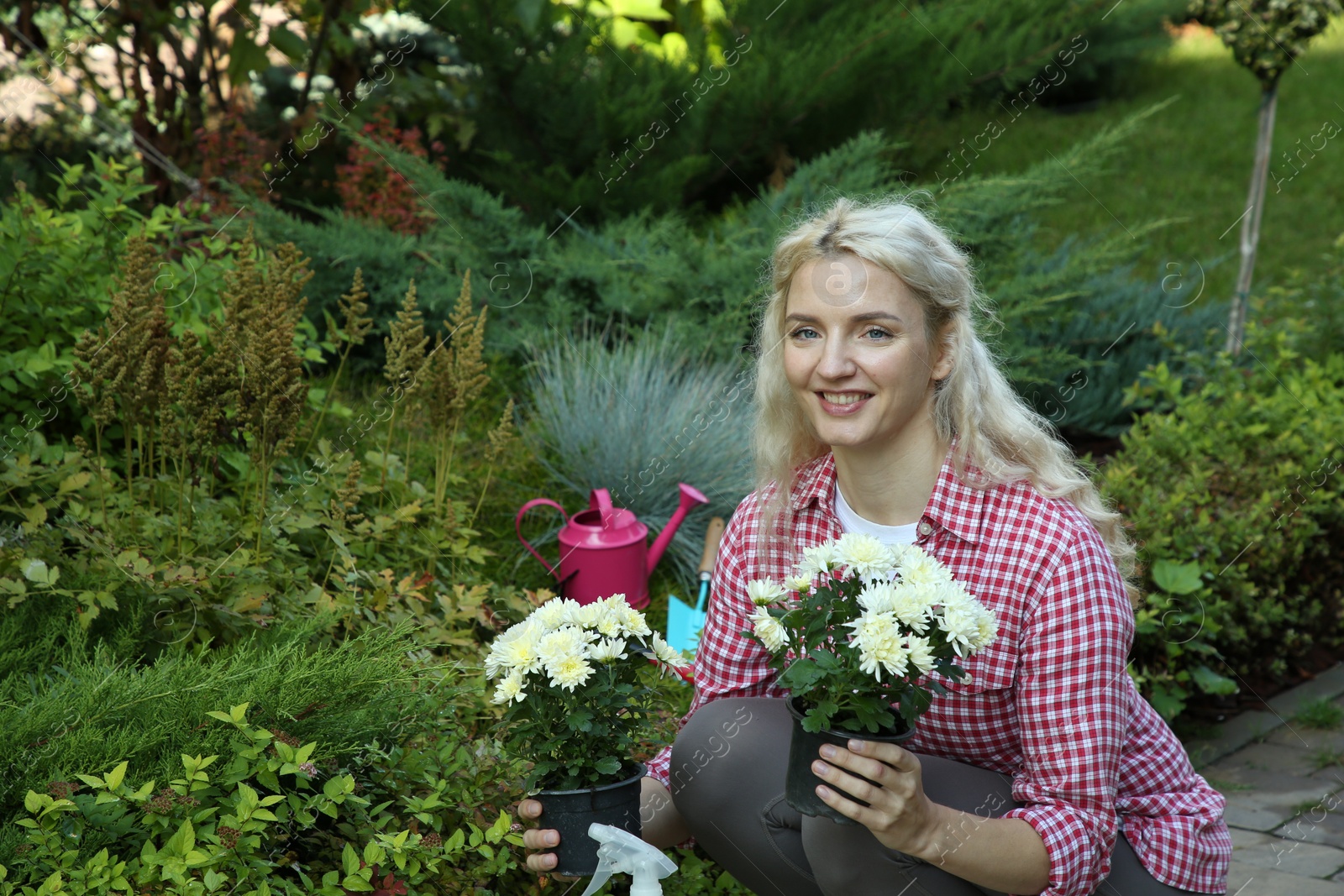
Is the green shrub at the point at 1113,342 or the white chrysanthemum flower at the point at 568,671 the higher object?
the white chrysanthemum flower at the point at 568,671

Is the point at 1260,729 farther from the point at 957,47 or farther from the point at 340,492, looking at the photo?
the point at 957,47

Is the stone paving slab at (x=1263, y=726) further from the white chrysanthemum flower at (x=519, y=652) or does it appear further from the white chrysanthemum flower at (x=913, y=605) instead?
the white chrysanthemum flower at (x=519, y=652)

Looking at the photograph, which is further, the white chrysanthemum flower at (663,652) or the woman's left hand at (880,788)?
the white chrysanthemum flower at (663,652)

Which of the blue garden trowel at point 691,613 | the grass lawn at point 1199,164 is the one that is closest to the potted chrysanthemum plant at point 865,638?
the blue garden trowel at point 691,613

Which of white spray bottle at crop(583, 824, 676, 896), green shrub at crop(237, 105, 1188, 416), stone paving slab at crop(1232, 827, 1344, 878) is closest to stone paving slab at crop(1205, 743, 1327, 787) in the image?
stone paving slab at crop(1232, 827, 1344, 878)

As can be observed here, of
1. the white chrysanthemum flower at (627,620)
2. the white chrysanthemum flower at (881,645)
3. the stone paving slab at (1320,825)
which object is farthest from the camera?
the stone paving slab at (1320,825)

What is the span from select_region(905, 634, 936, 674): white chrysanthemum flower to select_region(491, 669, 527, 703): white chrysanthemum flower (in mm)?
595

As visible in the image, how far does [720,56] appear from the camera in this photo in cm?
646

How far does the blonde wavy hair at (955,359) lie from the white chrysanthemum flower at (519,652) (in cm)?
58

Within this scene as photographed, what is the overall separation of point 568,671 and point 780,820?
0.52 m

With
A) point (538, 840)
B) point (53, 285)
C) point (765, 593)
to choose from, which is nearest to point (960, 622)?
point (765, 593)

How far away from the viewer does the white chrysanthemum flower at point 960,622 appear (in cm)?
151

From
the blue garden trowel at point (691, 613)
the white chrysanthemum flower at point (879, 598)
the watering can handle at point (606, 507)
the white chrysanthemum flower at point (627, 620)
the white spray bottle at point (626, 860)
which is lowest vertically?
the blue garden trowel at point (691, 613)

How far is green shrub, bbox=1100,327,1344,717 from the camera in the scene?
11.0 feet
